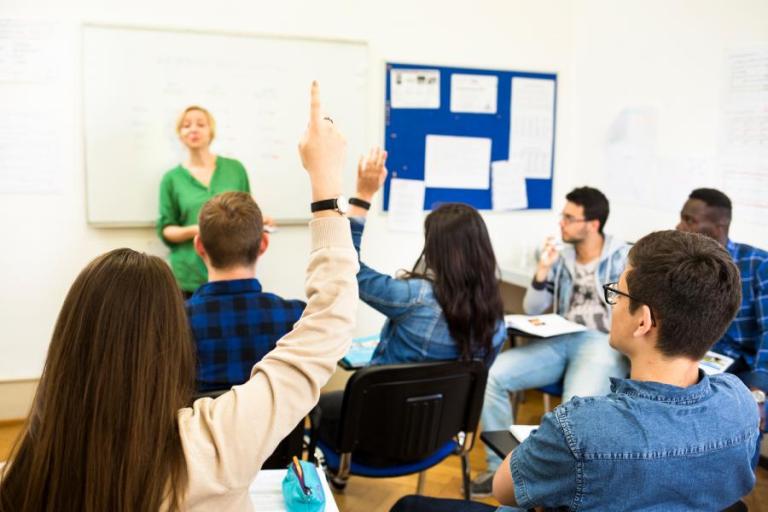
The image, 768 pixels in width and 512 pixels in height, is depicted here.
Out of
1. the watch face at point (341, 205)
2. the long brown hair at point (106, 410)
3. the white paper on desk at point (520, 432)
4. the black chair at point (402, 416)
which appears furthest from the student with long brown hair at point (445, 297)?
the long brown hair at point (106, 410)

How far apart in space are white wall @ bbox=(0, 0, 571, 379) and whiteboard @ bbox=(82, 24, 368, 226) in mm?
72

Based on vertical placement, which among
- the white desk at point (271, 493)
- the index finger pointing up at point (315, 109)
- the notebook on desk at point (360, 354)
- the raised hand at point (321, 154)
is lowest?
the notebook on desk at point (360, 354)

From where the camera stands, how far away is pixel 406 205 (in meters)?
4.21

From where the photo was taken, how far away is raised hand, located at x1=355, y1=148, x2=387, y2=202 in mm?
1821

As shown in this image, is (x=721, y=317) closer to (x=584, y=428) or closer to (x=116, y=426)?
(x=584, y=428)

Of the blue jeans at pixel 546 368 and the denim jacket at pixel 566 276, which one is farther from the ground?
the denim jacket at pixel 566 276

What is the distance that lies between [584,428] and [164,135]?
9.87 ft

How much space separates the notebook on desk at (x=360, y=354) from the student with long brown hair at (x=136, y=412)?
1394 mm

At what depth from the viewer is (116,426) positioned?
92cm

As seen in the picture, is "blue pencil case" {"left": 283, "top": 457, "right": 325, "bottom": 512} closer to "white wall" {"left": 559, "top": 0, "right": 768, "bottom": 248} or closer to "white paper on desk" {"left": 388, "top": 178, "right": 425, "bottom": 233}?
"white wall" {"left": 559, "top": 0, "right": 768, "bottom": 248}

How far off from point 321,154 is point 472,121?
335cm

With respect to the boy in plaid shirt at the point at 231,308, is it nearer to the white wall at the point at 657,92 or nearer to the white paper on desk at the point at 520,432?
the white paper on desk at the point at 520,432

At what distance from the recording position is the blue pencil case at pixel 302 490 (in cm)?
119

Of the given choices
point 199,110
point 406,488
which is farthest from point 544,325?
point 199,110
